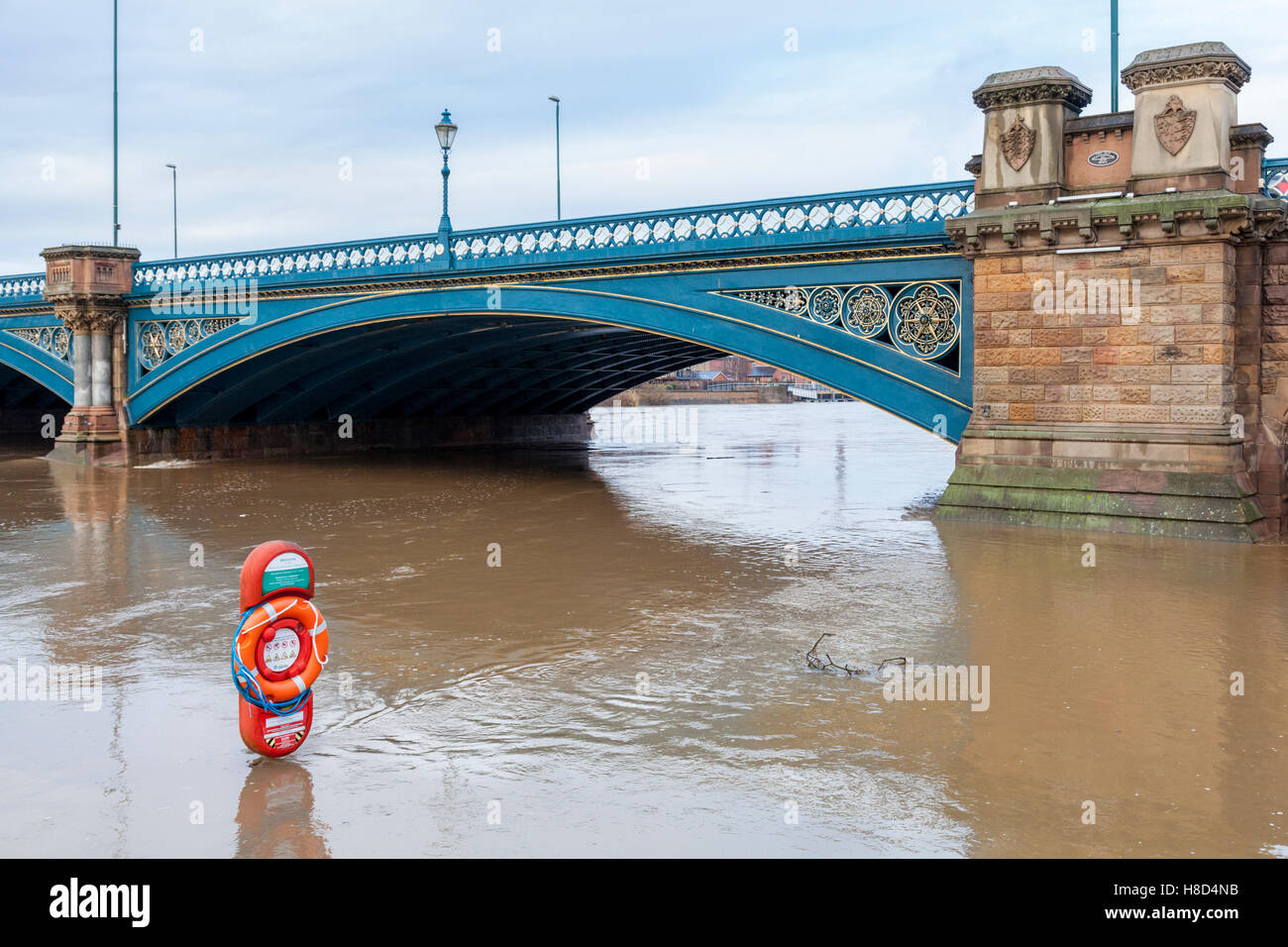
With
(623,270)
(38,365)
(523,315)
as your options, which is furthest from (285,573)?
(38,365)

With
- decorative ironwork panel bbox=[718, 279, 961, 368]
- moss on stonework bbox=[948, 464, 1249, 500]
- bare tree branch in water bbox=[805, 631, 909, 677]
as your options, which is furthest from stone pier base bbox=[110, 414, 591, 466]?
bare tree branch in water bbox=[805, 631, 909, 677]

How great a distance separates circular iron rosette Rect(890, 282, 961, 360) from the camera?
17.4 meters

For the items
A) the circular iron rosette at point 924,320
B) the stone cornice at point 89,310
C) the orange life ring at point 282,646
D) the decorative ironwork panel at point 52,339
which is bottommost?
the orange life ring at point 282,646

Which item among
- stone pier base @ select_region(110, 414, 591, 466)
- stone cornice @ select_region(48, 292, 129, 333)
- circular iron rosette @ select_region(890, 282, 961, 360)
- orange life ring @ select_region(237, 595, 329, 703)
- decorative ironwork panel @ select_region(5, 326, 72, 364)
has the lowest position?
orange life ring @ select_region(237, 595, 329, 703)

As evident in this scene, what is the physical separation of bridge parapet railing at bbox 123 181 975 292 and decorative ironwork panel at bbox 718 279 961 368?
807 millimetres

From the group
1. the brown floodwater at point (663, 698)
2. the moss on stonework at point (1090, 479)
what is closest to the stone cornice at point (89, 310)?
the brown floodwater at point (663, 698)

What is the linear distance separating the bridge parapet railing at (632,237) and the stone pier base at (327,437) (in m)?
5.00

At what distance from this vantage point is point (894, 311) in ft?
58.8

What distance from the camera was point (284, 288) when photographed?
26312 mm

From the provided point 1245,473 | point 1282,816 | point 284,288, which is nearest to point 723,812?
point 1282,816

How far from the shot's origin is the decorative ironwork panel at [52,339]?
3125 cm

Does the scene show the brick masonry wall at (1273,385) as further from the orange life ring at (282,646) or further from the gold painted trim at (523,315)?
the orange life ring at (282,646)

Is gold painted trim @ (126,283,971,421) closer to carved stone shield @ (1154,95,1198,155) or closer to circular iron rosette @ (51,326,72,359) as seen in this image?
circular iron rosette @ (51,326,72,359)

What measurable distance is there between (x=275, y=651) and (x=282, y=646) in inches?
2.0
